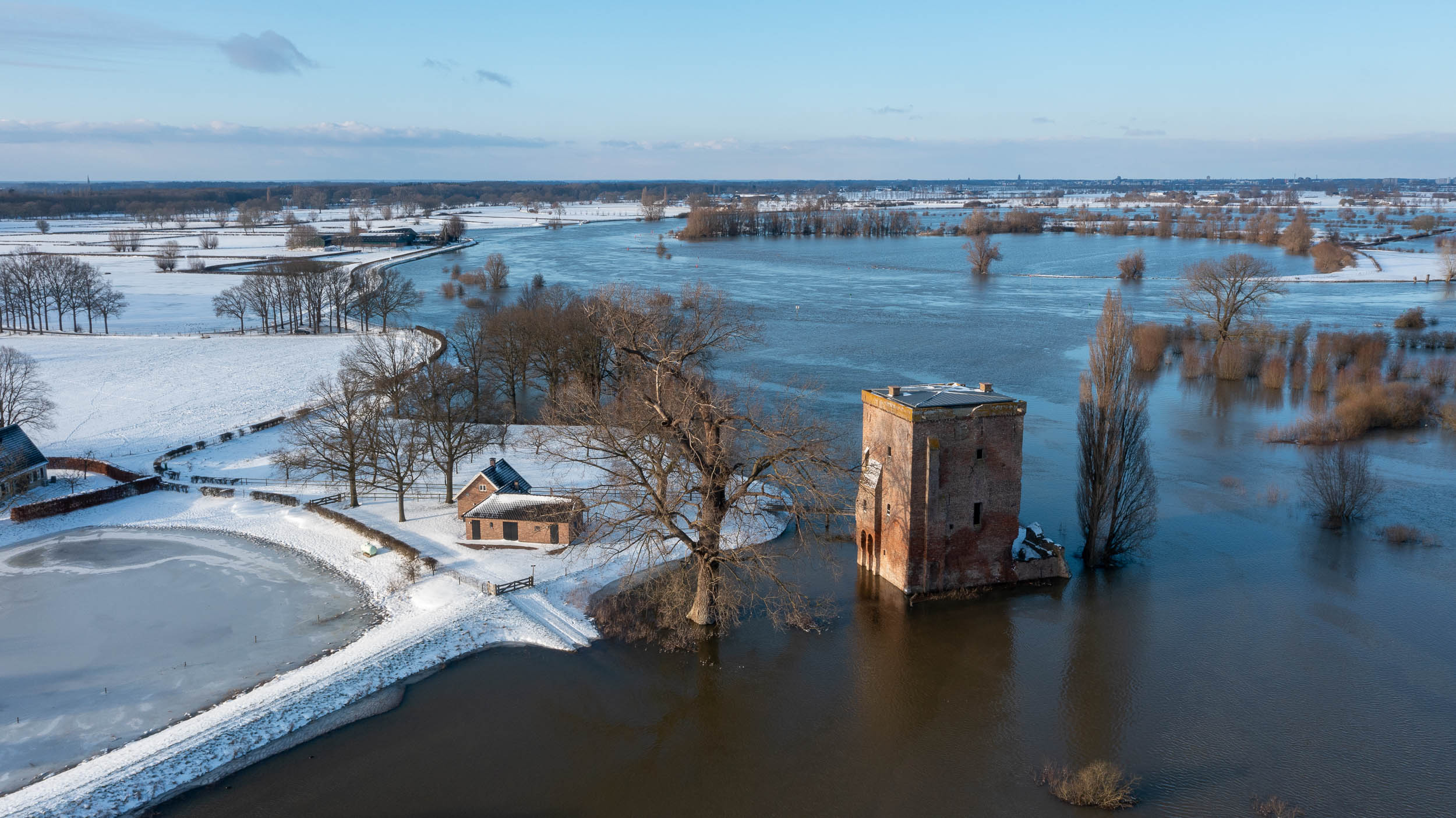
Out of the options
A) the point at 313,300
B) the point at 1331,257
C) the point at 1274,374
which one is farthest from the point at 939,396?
the point at 1331,257

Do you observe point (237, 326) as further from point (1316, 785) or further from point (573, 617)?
point (1316, 785)

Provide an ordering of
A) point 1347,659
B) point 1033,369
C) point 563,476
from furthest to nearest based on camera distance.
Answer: point 1033,369
point 563,476
point 1347,659

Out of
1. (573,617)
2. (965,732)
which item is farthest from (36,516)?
(965,732)

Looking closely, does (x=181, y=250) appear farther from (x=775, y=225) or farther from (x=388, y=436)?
(x=388, y=436)

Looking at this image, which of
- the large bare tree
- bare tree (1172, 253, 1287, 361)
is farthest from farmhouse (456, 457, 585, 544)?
bare tree (1172, 253, 1287, 361)

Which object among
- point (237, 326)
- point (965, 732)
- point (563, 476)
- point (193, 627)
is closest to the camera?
point (965, 732)

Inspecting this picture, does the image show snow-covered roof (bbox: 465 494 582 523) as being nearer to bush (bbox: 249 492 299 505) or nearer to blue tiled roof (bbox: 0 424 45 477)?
bush (bbox: 249 492 299 505)

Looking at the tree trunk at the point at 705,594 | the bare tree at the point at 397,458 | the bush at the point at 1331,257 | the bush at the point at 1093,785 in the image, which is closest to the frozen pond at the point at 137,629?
the bare tree at the point at 397,458
